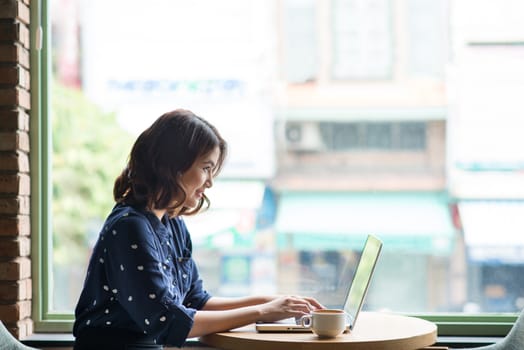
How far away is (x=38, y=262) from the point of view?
2688 mm

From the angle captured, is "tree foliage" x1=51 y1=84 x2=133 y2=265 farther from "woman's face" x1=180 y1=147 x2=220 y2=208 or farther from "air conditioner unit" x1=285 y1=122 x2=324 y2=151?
"woman's face" x1=180 y1=147 x2=220 y2=208

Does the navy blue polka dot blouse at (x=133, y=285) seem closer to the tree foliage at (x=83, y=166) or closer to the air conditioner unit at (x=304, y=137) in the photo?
the tree foliage at (x=83, y=166)

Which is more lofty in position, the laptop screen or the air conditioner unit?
the air conditioner unit

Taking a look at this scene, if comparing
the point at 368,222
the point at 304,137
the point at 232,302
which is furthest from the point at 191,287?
the point at 304,137

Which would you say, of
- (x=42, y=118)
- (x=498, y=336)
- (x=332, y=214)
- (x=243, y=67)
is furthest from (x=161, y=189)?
(x=243, y=67)

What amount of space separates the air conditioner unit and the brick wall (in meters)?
1.57

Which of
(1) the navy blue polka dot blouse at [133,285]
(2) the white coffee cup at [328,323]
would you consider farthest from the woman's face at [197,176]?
(2) the white coffee cup at [328,323]

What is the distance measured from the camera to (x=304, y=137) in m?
3.88

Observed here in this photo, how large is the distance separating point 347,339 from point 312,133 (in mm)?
2035

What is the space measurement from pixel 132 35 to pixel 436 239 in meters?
1.73

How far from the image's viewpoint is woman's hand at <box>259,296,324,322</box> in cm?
203

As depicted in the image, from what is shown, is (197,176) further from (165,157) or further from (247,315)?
(247,315)

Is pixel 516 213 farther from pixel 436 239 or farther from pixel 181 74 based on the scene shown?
pixel 181 74

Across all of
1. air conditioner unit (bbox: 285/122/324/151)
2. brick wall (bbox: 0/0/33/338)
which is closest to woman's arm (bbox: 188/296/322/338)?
brick wall (bbox: 0/0/33/338)
